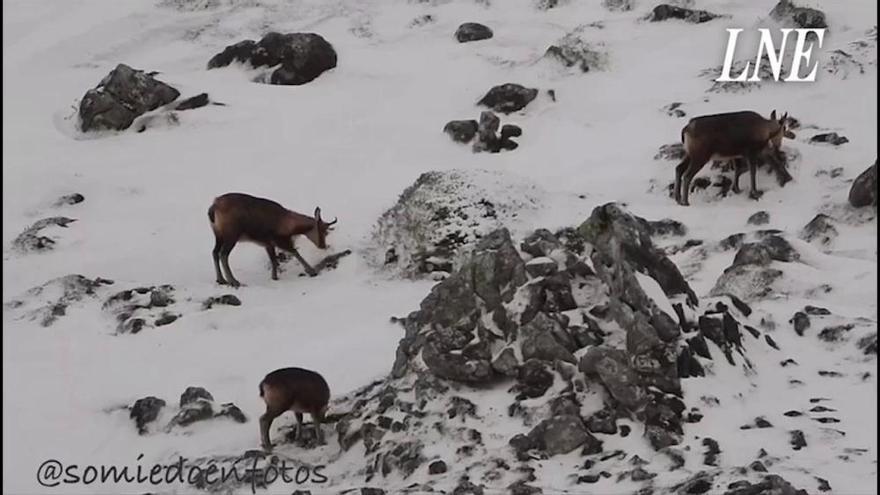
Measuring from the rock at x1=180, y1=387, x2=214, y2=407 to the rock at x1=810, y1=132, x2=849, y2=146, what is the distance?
9.84m

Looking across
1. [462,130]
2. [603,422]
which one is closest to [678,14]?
[462,130]

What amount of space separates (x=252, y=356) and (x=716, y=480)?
6.31 meters

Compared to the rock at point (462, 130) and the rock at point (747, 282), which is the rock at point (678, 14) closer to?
the rock at point (462, 130)

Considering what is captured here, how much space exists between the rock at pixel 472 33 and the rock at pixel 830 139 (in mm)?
8843

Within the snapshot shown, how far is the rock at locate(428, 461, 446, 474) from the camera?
854 centimetres

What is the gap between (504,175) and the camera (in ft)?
54.0

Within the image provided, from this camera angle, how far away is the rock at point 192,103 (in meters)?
21.8

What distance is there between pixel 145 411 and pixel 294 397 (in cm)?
194

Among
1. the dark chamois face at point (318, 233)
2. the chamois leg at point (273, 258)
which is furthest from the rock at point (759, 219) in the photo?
the chamois leg at point (273, 258)

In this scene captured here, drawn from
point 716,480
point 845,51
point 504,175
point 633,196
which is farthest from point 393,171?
point 716,480

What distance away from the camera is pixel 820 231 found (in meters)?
13.5

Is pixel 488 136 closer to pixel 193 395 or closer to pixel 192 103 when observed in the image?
pixel 192 103

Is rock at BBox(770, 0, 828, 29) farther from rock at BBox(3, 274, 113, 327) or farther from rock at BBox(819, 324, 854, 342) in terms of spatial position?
rock at BBox(3, 274, 113, 327)

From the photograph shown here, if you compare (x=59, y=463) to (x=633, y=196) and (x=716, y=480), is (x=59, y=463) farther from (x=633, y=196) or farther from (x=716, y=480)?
(x=633, y=196)
